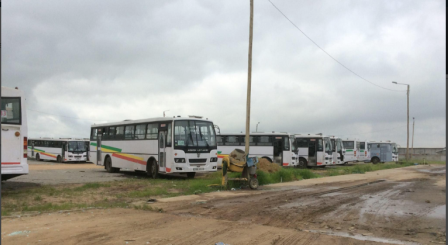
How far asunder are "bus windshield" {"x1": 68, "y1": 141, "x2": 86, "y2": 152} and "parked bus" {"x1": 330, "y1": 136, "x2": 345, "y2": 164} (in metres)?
26.3

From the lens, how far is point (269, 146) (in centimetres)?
2686

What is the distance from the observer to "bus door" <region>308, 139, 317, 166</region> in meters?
30.8

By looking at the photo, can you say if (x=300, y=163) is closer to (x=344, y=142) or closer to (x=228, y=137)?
(x=228, y=137)

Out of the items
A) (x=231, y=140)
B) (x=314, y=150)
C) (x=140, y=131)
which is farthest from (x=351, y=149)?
(x=140, y=131)

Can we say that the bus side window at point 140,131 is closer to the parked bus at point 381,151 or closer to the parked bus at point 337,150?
the parked bus at point 337,150

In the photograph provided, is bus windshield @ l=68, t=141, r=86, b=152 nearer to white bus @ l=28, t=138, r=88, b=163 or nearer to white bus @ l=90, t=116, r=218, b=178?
white bus @ l=28, t=138, r=88, b=163

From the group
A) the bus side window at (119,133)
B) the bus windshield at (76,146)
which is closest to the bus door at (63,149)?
the bus windshield at (76,146)

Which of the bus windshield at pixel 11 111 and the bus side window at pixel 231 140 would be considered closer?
the bus windshield at pixel 11 111

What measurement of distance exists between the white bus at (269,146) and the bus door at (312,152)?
4.25m

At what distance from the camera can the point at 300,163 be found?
103ft

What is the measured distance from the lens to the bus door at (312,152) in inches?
1214

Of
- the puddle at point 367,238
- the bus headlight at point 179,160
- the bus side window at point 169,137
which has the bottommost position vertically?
the puddle at point 367,238

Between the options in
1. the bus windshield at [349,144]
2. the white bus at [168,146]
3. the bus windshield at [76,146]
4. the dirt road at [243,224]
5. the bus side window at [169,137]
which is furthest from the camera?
the bus windshield at [349,144]

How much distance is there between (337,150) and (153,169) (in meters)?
22.1
